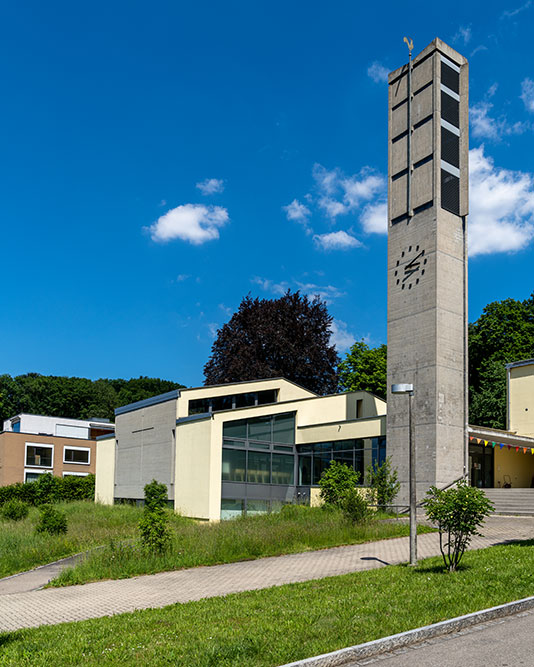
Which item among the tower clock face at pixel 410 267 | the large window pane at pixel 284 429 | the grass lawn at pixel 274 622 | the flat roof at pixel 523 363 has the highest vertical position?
the tower clock face at pixel 410 267

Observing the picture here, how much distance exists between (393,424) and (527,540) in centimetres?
1139

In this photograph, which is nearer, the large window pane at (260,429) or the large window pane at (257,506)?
the large window pane at (257,506)

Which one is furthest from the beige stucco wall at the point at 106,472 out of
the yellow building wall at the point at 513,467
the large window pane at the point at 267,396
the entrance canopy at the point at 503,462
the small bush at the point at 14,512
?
the yellow building wall at the point at 513,467

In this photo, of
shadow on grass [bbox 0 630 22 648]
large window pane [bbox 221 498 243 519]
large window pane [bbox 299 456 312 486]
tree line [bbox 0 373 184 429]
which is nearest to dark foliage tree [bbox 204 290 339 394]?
large window pane [bbox 299 456 312 486]

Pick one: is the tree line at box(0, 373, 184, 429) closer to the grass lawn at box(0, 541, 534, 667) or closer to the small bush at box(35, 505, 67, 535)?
the small bush at box(35, 505, 67, 535)

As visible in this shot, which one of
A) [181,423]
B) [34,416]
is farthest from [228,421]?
[34,416]

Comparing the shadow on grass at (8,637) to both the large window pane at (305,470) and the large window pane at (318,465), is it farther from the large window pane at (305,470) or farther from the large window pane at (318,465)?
the large window pane at (305,470)

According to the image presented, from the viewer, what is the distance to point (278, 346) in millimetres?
43969

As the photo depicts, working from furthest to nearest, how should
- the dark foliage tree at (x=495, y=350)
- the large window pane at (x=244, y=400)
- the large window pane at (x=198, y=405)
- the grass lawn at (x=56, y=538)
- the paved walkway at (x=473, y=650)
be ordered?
the dark foliage tree at (x=495, y=350), the large window pane at (x=244, y=400), the large window pane at (x=198, y=405), the grass lawn at (x=56, y=538), the paved walkway at (x=473, y=650)

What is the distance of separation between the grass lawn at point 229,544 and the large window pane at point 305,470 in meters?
9.95

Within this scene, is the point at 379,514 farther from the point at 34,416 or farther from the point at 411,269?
the point at 34,416

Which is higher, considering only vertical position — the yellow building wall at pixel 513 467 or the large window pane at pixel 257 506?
the yellow building wall at pixel 513 467

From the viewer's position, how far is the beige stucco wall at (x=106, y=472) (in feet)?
125

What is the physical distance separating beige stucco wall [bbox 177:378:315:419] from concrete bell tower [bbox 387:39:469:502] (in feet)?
24.4
